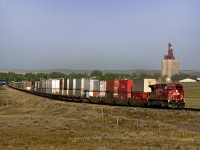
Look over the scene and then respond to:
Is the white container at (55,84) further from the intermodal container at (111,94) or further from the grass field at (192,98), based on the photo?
the grass field at (192,98)

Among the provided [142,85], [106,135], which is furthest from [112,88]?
[106,135]

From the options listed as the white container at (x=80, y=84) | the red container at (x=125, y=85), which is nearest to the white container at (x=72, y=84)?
the white container at (x=80, y=84)

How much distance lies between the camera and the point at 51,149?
64.1ft

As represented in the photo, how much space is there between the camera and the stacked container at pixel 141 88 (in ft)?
184

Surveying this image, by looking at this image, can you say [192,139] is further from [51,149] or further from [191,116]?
[191,116]

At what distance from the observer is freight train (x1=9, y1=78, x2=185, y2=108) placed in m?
48.3

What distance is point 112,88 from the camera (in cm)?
6675

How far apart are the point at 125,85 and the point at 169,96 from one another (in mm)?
14727

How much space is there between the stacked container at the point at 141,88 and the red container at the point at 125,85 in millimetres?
1043

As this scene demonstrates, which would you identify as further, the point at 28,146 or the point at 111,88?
the point at 111,88

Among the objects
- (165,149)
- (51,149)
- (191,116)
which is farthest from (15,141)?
(191,116)

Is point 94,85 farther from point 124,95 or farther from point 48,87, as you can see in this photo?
point 48,87

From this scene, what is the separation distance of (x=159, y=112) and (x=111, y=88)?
27.4 m

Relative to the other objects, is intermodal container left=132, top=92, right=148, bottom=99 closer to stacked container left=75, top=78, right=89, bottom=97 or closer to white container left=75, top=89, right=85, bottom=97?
stacked container left=75, top=78, right=89, bottom=97
